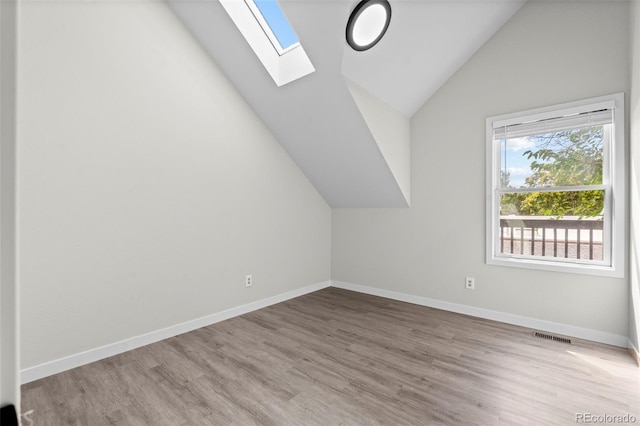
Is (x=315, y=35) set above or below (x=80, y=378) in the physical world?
above

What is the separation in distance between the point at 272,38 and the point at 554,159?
2.79 metres

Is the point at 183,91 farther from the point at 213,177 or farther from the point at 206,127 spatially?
the point at 213,177

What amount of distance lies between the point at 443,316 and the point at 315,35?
2.82m

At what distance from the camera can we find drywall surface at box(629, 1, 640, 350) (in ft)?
6.97

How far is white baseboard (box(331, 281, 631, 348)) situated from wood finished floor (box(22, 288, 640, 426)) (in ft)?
0.33

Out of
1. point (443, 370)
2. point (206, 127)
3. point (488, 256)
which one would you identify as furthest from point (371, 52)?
point (443, 370)

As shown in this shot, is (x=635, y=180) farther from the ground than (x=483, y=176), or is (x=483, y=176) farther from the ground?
(x=483, y=176)

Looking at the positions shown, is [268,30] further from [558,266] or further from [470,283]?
[558,266]

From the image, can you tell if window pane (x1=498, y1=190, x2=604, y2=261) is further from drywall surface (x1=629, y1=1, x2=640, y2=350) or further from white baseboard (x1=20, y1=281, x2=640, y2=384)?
white baseboard (x1=20, y1=281, x2=640, y2=384)

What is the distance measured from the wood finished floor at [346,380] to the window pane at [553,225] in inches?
29.7

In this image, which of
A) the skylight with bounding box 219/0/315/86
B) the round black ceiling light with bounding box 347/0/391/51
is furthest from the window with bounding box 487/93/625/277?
the skylight with bounding box 219/0/315/86

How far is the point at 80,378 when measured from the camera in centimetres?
195

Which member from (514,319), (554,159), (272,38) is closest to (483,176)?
(554,159)

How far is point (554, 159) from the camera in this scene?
273 cm
